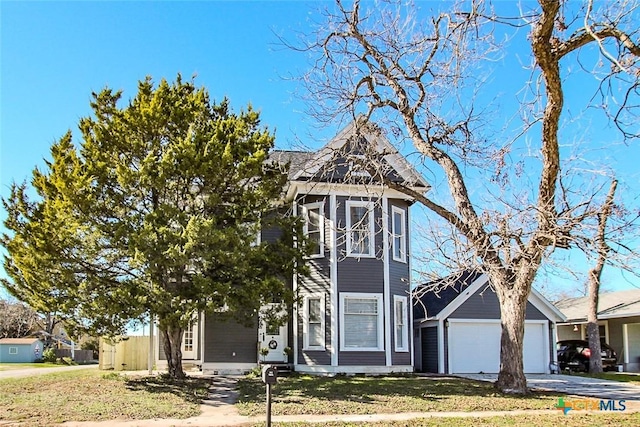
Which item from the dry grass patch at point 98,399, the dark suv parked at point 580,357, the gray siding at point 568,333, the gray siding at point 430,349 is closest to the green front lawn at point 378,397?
the dry grass patch at point 98,399

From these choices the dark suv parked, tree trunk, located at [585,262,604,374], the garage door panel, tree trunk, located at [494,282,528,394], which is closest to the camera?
tree trunk, located at [494,282,528,394]

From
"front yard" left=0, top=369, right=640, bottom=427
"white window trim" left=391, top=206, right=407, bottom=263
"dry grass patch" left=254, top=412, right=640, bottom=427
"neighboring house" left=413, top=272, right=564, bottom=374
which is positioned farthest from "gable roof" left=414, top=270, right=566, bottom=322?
"dry grass patch" left=254, top=412, right=640, bottom=427

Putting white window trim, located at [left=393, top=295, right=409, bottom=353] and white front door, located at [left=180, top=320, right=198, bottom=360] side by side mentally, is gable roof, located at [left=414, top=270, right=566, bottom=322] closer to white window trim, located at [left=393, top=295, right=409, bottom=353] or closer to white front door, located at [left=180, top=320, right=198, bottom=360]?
white window trim, located at [left=393, top=295, right=409, bottom=353]

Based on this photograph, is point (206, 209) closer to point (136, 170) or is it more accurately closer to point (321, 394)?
point (136, 170)

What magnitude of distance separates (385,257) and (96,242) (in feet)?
29.9

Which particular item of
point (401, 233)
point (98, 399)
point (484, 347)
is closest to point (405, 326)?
point (401, 233)

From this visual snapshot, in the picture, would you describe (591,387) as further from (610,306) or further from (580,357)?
(610,306)

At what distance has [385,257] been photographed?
20.3 meters

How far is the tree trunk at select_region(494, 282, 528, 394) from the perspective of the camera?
48.8 ft

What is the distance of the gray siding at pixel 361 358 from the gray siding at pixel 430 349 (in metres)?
3.66

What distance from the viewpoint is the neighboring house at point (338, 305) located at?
64.7 ft

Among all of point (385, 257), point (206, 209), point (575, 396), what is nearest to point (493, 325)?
point (385, 257)

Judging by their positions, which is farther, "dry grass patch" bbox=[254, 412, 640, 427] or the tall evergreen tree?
the tall evergreen tree

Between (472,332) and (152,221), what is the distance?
43.0ft
